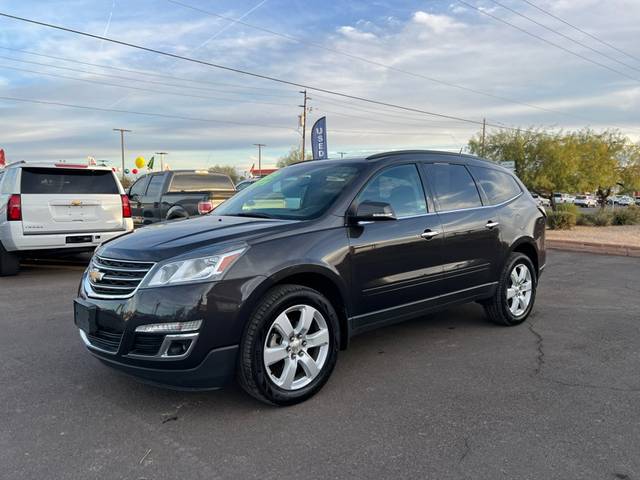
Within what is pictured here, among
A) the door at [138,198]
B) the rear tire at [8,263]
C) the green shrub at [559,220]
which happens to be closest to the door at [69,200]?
the rear tire at [8,263]

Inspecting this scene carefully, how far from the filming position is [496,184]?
5.51 metres

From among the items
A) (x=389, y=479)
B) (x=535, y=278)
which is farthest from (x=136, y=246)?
(x=535, y=278)

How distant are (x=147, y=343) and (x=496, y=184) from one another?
3.88 m

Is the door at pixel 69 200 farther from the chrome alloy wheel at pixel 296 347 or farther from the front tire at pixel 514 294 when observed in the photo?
the front tire at pixel 514 294

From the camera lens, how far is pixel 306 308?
3.57 meters

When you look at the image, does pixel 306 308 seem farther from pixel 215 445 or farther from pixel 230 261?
pixel 215 445

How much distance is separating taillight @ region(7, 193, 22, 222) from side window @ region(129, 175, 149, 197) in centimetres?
489

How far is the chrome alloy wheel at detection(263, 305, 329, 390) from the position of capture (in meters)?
3.45

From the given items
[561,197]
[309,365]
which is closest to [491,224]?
[309,365]

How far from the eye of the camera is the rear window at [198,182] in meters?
11.8

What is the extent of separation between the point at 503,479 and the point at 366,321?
160 centimetres

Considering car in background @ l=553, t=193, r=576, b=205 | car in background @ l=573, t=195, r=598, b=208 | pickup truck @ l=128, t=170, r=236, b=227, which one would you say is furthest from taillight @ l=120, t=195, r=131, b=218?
car in background @ l=573, t=195, r=598, b=208

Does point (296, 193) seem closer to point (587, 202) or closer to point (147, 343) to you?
point (147, 343)

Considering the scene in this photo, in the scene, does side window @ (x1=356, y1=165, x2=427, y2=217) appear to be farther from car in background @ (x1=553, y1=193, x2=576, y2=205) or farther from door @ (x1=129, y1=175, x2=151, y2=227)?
car in background @ (x1=553, y1=193, x2=576, y2=205)
